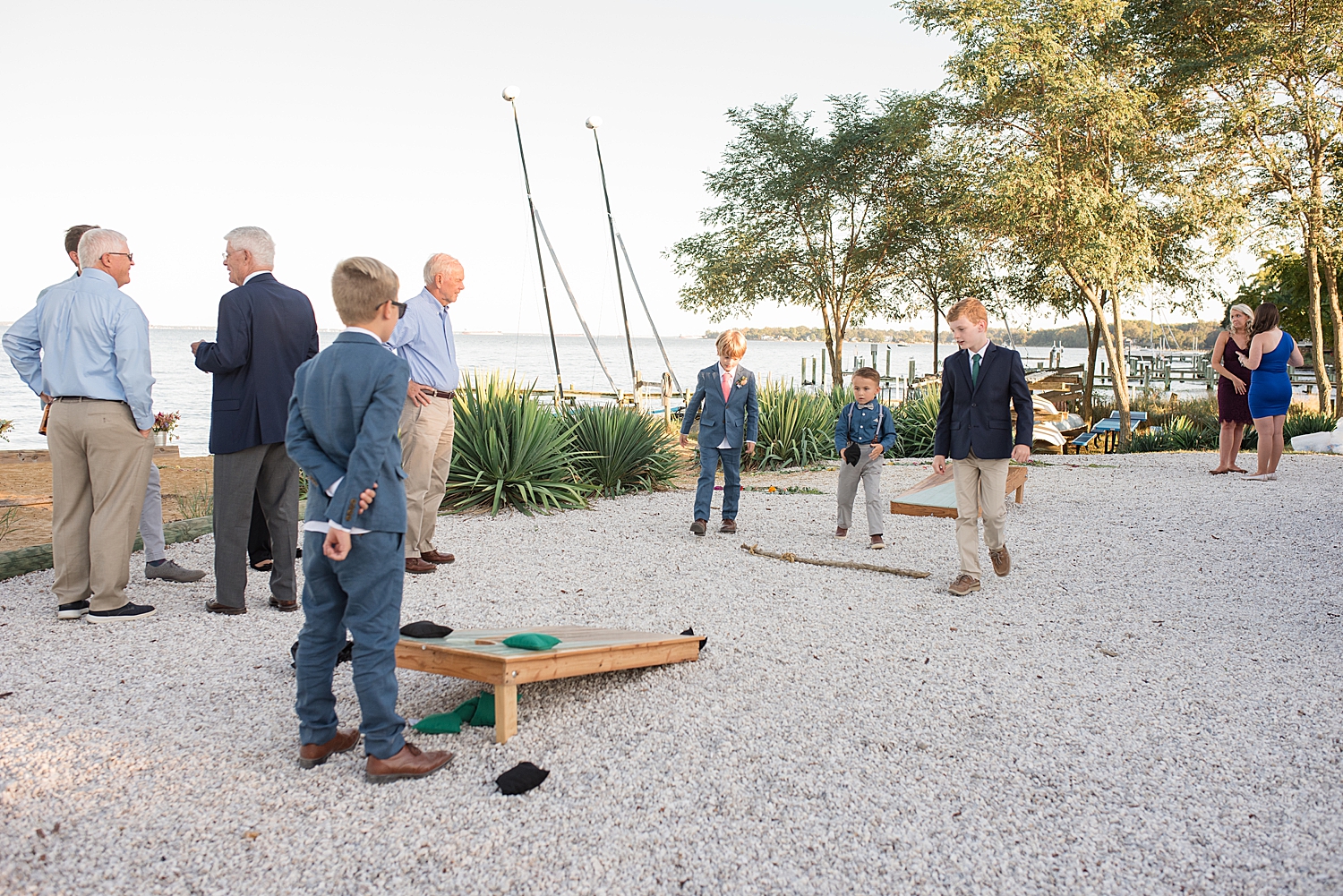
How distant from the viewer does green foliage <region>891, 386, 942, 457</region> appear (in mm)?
14016

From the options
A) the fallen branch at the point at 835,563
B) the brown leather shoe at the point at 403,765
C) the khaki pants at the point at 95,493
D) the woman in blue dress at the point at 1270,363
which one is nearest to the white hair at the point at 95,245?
the khaki pants at the point at 95,493

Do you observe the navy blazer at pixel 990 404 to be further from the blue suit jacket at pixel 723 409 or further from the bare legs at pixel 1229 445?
the bare legs at pixel 1229 445

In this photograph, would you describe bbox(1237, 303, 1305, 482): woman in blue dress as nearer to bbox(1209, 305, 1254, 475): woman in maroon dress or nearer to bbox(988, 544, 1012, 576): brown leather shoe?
bbox(1209, 305, 1254, 475): woman in maroon dress

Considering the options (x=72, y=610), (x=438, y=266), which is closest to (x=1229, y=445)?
(x=438, y=266)

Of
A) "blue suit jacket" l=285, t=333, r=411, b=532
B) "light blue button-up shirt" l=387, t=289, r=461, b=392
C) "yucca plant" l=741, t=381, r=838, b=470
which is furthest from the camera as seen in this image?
"yucca plant" l=741, t=381, r=838, b=470

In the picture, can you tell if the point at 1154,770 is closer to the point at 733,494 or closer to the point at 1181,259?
the point at 733,494

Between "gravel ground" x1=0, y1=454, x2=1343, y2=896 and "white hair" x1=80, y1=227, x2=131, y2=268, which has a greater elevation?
"white hair" x1=80, y1=227, x2=131, y2=268

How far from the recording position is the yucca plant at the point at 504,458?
8.20m

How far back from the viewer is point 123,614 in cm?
458

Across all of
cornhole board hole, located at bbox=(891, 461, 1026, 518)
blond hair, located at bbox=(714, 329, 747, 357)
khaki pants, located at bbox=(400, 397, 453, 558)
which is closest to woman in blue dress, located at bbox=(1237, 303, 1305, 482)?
cornhole board hole, located at bbox=(891, 461, 1026, 518)

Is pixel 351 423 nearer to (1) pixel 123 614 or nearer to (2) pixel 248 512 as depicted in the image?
(2) pixel 248 512

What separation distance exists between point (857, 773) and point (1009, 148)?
1809 centimetres

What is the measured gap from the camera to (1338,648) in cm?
430

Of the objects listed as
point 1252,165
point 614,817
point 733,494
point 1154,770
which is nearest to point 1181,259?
point 1252,165
